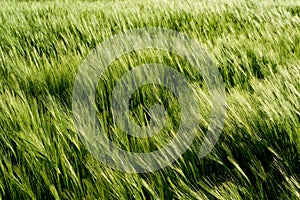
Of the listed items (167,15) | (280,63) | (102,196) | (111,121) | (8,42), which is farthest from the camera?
(167,15)

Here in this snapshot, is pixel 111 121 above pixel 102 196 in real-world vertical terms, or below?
above

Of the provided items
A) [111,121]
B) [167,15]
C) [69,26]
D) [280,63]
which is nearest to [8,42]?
[69,26]

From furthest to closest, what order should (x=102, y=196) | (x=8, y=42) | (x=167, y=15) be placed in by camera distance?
(x=167, y=15), (x=8, y=42), (x=102, y=196)

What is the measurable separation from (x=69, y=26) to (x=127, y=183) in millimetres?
1581

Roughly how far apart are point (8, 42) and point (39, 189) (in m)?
1.23

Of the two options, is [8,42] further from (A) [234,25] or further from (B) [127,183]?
(B) [127,183]

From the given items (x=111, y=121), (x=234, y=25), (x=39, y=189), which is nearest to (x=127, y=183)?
(x=39, y=189)

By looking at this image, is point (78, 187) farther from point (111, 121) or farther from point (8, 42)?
point (8, 42)

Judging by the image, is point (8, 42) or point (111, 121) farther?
point (8, 42)

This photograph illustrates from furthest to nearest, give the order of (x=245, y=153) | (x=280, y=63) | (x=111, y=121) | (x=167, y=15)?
(x=167, y=15)
(x=280, y=63)
(x=111, y=121)
(x=245, y=153)

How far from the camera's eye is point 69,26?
2.08m

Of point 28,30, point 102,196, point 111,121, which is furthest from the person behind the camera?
point 28,30

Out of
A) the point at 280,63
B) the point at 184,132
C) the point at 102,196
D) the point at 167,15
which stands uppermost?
the point at 167,15

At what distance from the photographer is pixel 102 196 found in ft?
2.08
